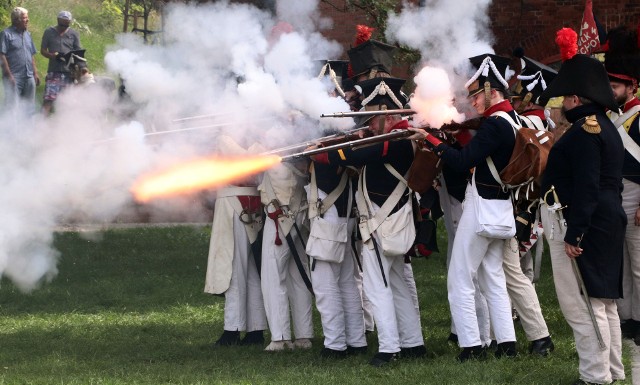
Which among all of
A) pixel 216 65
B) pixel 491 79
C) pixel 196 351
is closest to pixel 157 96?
pixel 216 65

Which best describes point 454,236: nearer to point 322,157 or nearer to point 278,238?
point 322,157

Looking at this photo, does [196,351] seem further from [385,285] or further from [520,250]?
[520,250]

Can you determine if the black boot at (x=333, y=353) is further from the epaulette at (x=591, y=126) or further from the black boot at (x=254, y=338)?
the epaulette at (x=591, y=126)

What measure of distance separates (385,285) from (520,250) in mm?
1440

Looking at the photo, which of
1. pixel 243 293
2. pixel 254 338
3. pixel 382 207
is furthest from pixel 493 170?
pixel 254 338

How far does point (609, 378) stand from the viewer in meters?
7.23

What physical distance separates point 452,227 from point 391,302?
91 cm

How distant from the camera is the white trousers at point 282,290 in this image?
30.7ft

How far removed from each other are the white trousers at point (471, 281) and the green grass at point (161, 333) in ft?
0.88

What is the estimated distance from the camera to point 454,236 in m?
9.11

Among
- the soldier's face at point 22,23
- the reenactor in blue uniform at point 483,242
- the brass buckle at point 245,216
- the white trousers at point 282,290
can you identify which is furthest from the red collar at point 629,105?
the soldier's face at point 22,23

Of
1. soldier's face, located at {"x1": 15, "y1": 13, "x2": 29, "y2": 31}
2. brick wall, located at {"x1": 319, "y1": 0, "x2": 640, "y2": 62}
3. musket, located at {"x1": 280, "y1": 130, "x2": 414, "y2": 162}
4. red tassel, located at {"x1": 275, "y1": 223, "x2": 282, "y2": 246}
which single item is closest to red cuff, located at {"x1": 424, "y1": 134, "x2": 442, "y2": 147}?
musket, located at {"x1": 280, "y1": 130, "x2": 414, "y2": 162}

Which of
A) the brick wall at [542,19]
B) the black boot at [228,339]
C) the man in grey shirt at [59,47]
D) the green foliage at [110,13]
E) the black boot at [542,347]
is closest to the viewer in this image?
the black boot at [542,347]

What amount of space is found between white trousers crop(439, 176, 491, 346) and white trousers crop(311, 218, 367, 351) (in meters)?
0.78
